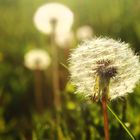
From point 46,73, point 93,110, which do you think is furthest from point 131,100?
point 46,73

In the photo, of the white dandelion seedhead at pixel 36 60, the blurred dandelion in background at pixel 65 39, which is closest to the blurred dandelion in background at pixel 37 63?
the white dandelion seedhead at pixel 36 60

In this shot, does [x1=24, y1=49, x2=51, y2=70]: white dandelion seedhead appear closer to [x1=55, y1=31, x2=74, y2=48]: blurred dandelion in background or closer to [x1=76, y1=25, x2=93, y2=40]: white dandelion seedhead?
[x1=55, y1=31, x2=74, y2=48]: blurred dandelion in background

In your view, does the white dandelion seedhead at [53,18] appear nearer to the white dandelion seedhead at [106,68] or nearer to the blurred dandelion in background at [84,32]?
the blurred dandelion in background at [84,32]

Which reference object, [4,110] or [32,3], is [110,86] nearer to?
[4,110]

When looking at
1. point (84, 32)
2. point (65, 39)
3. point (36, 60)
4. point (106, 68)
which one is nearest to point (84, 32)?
point (84, 32)

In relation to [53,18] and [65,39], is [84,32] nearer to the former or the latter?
[65,39]
